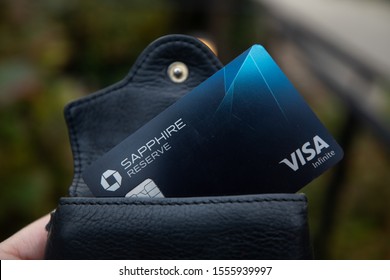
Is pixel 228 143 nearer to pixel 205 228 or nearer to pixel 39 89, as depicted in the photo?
pixel 205 228

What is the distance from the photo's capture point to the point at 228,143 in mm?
497

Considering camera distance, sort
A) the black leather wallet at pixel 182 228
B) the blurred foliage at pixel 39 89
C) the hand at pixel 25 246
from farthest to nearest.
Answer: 1. the blurred foliage at pixel 39 89
2. the hand at pixel 25 246
3. the black leather wallet at pixel 182 228

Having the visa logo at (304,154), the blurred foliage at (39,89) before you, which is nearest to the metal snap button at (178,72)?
the visa logo at (304,154)

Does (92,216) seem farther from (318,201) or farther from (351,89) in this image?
(318,201)

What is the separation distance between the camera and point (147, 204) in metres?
0.47

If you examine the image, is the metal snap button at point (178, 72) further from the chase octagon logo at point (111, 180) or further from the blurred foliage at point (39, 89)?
the blurred foliage at point (39, 89)

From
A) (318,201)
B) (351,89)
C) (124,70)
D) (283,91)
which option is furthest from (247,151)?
(124,70)

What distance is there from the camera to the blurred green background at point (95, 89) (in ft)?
4.54

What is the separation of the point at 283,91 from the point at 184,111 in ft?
0.30

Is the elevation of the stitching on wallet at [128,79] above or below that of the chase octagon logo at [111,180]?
above

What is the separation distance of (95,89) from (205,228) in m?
1.47

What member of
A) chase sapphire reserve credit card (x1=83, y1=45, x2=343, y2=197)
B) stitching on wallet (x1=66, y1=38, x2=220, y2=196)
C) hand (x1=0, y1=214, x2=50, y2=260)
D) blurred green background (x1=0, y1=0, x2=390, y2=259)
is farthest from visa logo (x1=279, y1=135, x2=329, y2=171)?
blurred green background (x1=0, y1=0, x2=390, y2=259)

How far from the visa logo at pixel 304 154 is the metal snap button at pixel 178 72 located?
0.13 metres

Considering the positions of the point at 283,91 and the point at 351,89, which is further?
the point at 351,89
